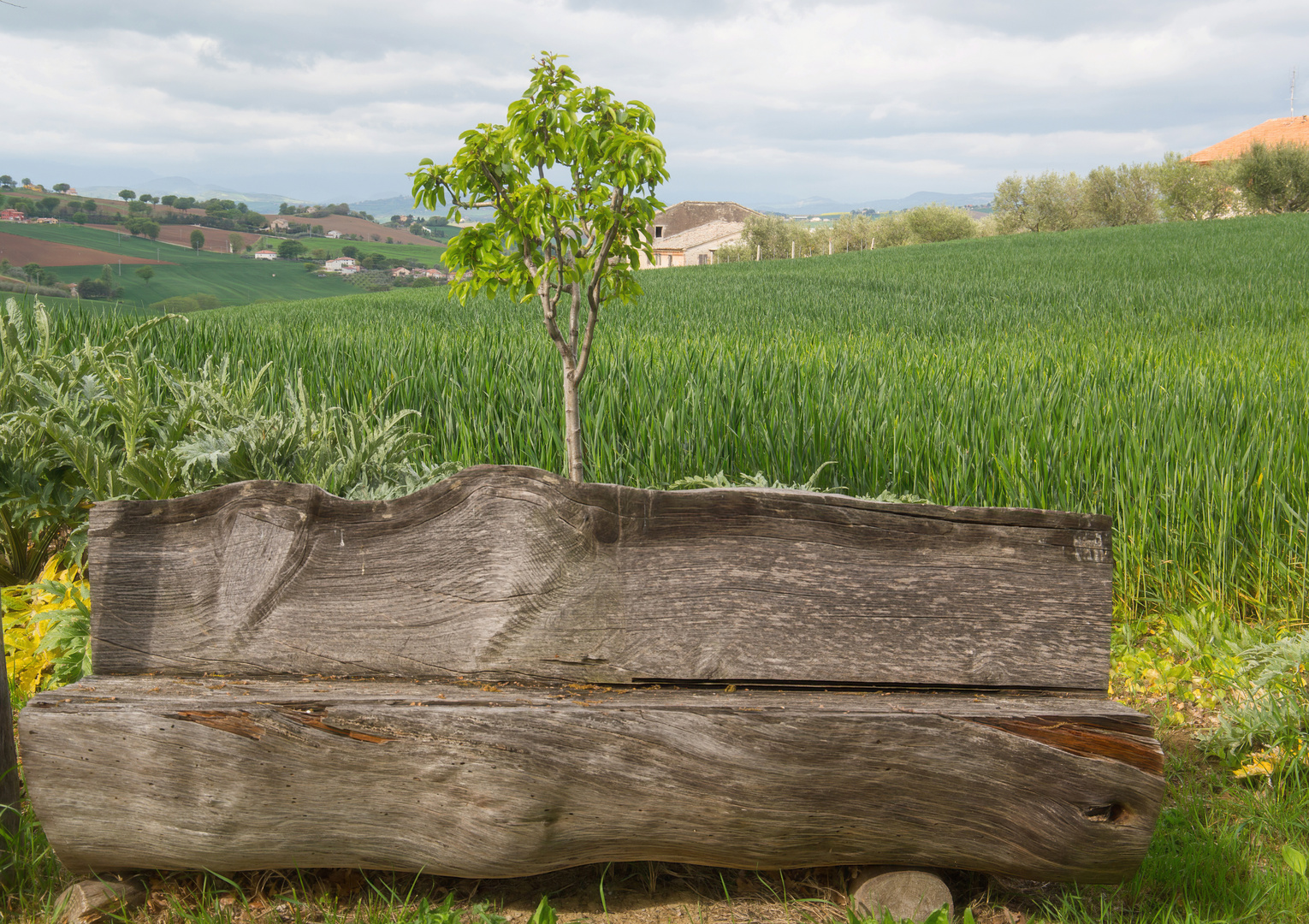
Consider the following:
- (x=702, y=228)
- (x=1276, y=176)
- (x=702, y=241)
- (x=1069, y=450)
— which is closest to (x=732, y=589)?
(x=1069, y=450)

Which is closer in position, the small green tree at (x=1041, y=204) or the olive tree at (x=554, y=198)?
the olive tree at (x=554, y=198)

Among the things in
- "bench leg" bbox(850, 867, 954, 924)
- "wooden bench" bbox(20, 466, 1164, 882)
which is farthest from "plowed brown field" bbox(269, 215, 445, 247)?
"bench leg" bbox(850, 867, 954, 924)

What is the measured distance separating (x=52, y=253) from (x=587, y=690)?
22402 millimetres

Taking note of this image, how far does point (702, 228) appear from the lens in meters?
67.2

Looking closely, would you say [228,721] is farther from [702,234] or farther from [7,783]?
[702,234]

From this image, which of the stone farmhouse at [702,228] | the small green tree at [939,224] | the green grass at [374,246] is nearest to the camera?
the green grass at [374,246]

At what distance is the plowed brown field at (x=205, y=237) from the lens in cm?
2525

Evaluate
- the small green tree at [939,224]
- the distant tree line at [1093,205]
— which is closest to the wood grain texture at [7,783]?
the distant tree line at [1093,205]

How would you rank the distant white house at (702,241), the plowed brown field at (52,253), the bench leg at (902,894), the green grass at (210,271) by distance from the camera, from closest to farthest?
the bench leg at (902,894)
the plowed brown field at (52,253)
the green grass at (210,271)
the distant white house at (702,241)

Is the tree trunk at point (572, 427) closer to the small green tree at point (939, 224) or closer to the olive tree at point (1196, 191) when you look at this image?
the olive tree at point (1196, 191)

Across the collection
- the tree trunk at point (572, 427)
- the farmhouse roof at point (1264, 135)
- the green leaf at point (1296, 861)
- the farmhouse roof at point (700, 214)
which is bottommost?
the green leaf at point (1296, 861)

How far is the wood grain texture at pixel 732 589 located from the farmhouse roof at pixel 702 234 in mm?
66289

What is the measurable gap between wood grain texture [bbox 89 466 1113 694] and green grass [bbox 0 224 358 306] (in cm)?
1757

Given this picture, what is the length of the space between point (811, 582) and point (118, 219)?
24145mm
